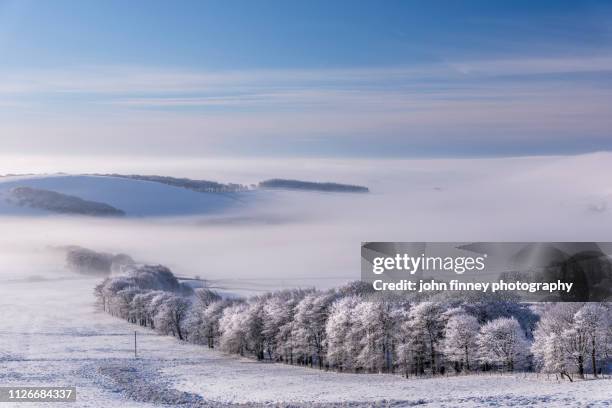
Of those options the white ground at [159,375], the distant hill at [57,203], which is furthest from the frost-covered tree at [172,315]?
the distant hill at [57,203]

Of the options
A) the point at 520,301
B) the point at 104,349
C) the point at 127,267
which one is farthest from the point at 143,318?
the point at 520,301

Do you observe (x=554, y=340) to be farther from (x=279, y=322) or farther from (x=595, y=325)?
(x=279, y=322)

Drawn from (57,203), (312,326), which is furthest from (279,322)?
(57,203)

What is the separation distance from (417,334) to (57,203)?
16.7 metres

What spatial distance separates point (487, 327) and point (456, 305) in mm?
1573

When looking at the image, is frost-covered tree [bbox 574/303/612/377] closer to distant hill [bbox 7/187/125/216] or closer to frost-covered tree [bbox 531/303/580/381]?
Answer: frost-covered tree [bbox 531/303/580/381]

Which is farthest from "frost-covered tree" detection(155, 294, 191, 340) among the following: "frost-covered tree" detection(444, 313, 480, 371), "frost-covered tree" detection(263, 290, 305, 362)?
"frost-covered tree" detection(444, 313, 480, 371)

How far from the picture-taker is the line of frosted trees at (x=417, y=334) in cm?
2652

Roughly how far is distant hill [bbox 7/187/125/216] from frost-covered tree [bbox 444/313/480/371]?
1519cm

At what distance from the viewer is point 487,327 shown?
94.8 ft

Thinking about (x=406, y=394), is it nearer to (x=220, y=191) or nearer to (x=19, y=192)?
(x=220, y=191)

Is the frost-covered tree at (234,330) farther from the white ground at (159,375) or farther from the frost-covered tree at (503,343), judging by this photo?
the frost-covered tree at (503,343)

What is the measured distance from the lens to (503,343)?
28047mm

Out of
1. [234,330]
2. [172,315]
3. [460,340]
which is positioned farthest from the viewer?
[172,315]
